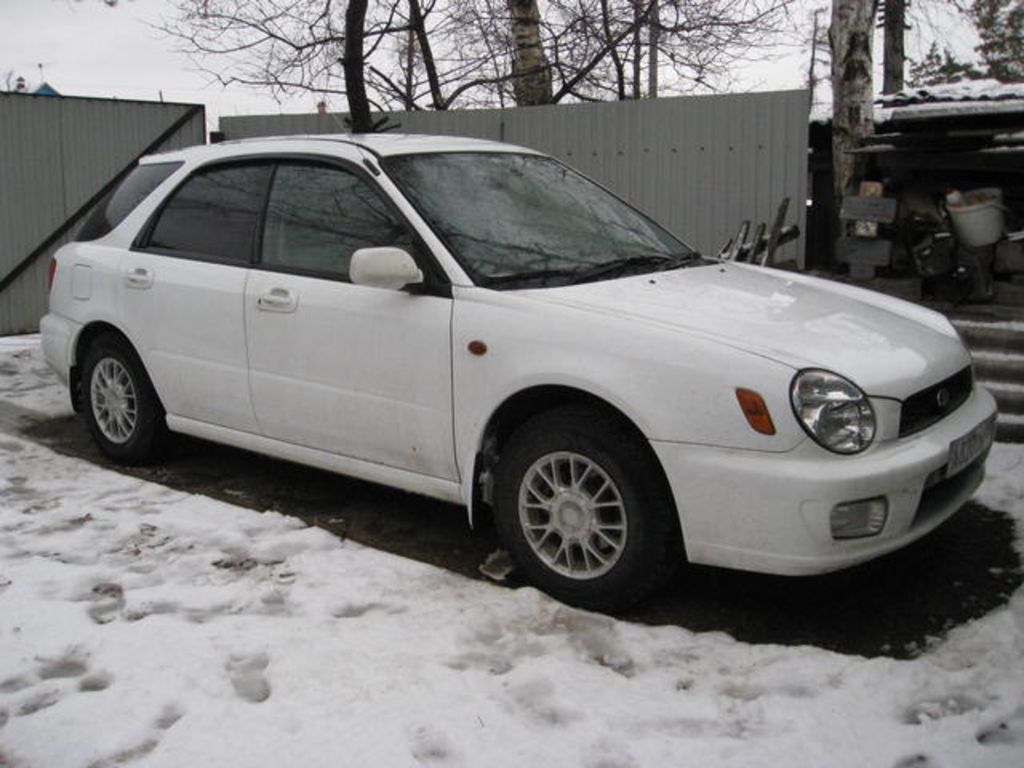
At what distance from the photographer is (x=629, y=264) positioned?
432cm

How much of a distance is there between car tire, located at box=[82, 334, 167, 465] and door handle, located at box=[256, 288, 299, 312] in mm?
1063

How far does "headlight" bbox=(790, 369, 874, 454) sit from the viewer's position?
10.7 feet

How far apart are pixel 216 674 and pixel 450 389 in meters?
1.34

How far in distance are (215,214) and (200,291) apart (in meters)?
0.42

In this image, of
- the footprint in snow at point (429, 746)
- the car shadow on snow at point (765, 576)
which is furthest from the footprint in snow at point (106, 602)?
the footprint in snow at point (429, 746)

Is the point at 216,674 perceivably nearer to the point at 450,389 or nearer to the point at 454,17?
the point at 450,389

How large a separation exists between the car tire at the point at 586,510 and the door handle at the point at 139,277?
2.27m

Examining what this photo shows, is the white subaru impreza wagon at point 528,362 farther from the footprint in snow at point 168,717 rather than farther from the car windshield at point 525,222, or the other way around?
the footprint in snow at point 168,717

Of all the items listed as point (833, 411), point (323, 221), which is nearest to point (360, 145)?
point (323, 221)

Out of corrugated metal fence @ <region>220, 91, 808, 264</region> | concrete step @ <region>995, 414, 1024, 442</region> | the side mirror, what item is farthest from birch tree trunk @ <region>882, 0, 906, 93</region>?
the side mirror

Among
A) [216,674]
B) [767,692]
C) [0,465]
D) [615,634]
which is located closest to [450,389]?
[615,634]

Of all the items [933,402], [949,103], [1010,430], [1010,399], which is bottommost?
[1010,430]

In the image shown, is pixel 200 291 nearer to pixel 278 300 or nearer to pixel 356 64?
pixel 278 300

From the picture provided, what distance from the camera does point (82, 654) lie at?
3258 millimetres
